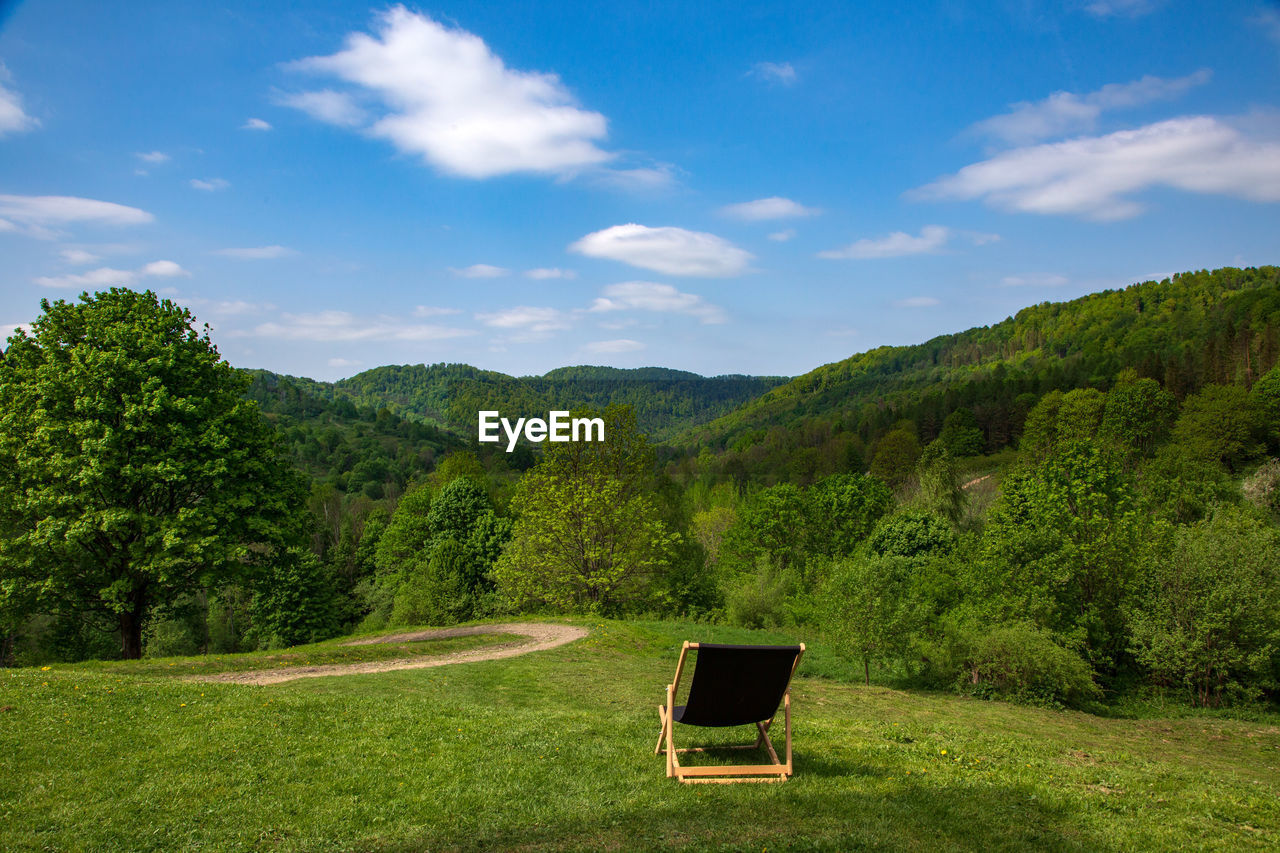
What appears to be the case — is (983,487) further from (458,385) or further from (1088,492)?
(458,385)

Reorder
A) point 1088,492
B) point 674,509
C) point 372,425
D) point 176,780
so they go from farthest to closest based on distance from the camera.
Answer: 1. point 372,425
2. point 674,509
3. point 1088,492
4. point 176,780

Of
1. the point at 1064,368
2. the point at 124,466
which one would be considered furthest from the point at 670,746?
the point at 1064,368

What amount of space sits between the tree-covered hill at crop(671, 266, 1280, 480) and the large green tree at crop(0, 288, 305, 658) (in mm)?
77406

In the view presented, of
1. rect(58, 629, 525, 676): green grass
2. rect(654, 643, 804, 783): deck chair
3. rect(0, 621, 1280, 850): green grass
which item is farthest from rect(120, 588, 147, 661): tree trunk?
rect(654, 643, 804, 783): deck chair

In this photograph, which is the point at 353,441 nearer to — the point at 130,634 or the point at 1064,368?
the point at 130,634

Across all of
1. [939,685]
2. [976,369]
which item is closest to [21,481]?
[939,685]

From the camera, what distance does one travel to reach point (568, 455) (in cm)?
3316

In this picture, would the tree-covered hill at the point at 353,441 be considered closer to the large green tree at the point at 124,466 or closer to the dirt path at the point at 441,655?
the large green tree at the point at 124,466

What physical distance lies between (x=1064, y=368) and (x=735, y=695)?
131m

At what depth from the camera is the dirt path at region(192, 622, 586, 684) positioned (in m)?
15.5

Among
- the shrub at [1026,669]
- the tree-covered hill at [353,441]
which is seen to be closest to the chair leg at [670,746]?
the shrub at [1026,669]

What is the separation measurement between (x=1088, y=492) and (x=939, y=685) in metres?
12.5

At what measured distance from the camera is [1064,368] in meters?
117

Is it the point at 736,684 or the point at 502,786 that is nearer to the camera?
the point at 502,786
